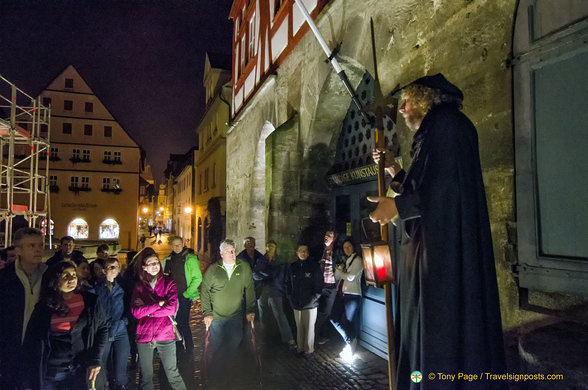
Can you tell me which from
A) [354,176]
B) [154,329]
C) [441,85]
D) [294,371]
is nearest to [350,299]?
[294,371]

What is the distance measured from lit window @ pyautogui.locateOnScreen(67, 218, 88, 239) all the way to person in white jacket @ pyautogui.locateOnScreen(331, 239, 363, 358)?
91.5 ft

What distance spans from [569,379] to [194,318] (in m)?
7.68

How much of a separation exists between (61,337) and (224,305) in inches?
70.3

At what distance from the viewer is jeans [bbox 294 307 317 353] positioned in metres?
5.90

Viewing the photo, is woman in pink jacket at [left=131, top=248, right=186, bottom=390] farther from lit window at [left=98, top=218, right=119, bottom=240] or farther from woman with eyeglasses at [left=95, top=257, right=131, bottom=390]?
lit window at [left=98, top=218, right=119, bottom=240]

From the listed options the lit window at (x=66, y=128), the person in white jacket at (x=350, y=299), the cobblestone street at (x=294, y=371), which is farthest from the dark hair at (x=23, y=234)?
the lit window at (x=66, y=128)

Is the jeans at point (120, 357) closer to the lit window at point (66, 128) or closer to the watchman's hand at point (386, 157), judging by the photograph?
the watchman's hand at point (386, 157)

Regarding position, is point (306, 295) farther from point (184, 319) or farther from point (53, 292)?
point (53, 292)

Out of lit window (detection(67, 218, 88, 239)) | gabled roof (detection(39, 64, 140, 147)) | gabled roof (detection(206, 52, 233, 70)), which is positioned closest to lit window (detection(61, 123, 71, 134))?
gabled roof (detection(39, 64, 140, 147))

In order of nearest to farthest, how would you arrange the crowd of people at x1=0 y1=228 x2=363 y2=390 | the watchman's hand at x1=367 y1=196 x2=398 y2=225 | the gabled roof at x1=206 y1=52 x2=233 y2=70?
the watchman's hand at x1=367 y1=196 x2=398 y2=225 → the crowd of people at x1=0 y1=228 x2=363 y2=390 → the gabled roof at x1=206 y1=52 x2=233 y2=70

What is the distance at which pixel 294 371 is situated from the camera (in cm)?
518

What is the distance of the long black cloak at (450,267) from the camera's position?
176cm

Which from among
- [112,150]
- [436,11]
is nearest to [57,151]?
[112,150]

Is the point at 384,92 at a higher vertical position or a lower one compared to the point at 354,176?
higher
